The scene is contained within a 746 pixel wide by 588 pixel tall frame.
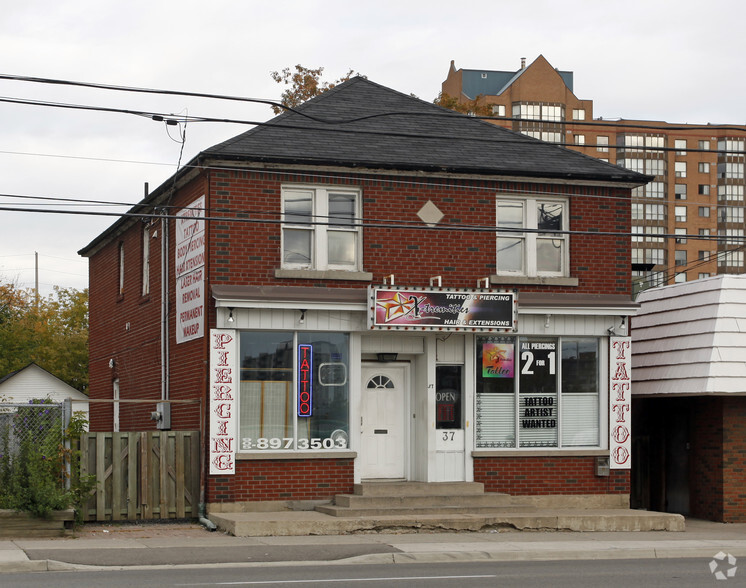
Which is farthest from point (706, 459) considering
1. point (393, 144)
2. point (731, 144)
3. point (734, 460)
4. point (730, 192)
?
point (730, 192)

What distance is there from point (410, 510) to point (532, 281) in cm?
508

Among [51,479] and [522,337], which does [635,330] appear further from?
[51,479]

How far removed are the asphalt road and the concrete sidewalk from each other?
430 mm

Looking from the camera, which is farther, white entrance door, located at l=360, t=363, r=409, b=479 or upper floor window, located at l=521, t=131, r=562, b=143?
upper floor window, located at l=521, t=131, r=562, b=143

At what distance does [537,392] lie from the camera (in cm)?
2133

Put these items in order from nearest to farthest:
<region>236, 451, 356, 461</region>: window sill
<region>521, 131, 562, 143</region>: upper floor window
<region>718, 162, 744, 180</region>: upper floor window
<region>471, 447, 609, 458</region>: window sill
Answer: <region>236, 451, 356, 461</region>: window sill < <region>471, 447, 609, 458</region>: window sill < <region>521, 131, 562, 143</region>: upper floor window < <region>718, 162, 744, 180</region>: upper floor window

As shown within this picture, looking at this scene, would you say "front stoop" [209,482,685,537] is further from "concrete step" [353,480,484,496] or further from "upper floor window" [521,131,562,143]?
"upper floor window" [521,131,562,143]

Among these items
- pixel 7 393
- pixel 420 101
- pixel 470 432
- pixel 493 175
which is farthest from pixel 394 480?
pixel 7 393

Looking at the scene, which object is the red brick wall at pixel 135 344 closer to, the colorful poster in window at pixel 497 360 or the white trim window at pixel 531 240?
the colorful poster in window at pixel 497 360

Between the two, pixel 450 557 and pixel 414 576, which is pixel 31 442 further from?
pixel 414 576

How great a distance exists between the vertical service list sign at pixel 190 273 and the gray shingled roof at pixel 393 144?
161 cm

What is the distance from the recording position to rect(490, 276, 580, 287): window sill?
2120 centimetres

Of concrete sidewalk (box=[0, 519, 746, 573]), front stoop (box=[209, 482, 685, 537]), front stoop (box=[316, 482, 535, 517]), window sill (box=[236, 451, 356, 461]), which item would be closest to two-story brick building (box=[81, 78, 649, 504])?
window sill (box=[236, 451, 356, 461])

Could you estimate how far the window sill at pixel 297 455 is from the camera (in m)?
19.6
